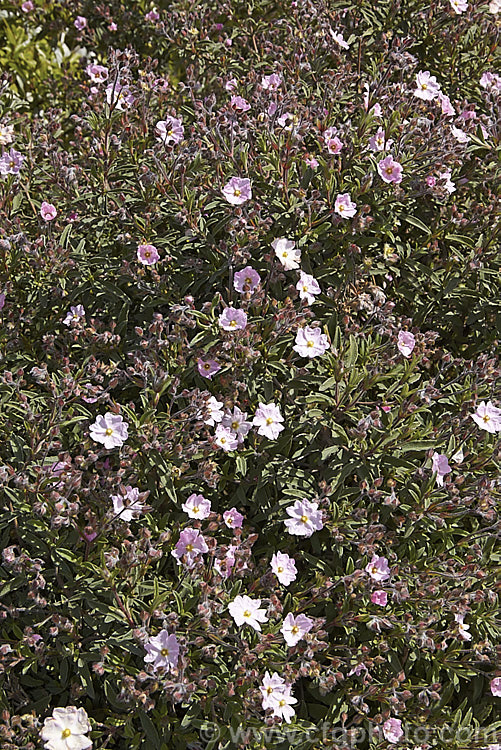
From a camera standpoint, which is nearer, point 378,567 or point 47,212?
point 378,567

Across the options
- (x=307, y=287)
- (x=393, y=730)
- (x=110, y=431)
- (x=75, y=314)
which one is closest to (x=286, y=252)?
(x=307, y=287)

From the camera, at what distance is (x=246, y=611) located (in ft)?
9.71

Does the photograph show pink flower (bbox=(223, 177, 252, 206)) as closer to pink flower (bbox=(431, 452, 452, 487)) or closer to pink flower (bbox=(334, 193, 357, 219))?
pink flower (bbox=(334, 193, 357, 219))

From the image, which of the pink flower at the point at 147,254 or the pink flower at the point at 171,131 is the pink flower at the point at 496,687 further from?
the pink flower at the point at 171,131

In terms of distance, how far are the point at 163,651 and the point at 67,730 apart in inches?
17.6

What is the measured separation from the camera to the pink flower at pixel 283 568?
123 inches

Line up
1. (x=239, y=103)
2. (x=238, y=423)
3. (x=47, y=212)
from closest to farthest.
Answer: (x=238, y=423), (x=47, y=212), (x=239, y=103)

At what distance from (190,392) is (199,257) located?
803 millimetres

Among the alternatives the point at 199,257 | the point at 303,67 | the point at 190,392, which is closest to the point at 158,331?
the point at 190,392

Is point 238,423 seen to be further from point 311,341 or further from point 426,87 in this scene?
point 426,87

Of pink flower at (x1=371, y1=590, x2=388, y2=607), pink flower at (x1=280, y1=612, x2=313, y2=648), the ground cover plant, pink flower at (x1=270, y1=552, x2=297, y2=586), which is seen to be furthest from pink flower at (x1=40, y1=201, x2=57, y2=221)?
pink flower at (x1=371, y1=590, x2=388, y2=607)

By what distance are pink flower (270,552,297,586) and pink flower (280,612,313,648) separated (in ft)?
0.47

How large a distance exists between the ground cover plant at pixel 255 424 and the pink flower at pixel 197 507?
0.7 inches

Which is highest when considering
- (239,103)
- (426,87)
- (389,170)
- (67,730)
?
(426,87)
